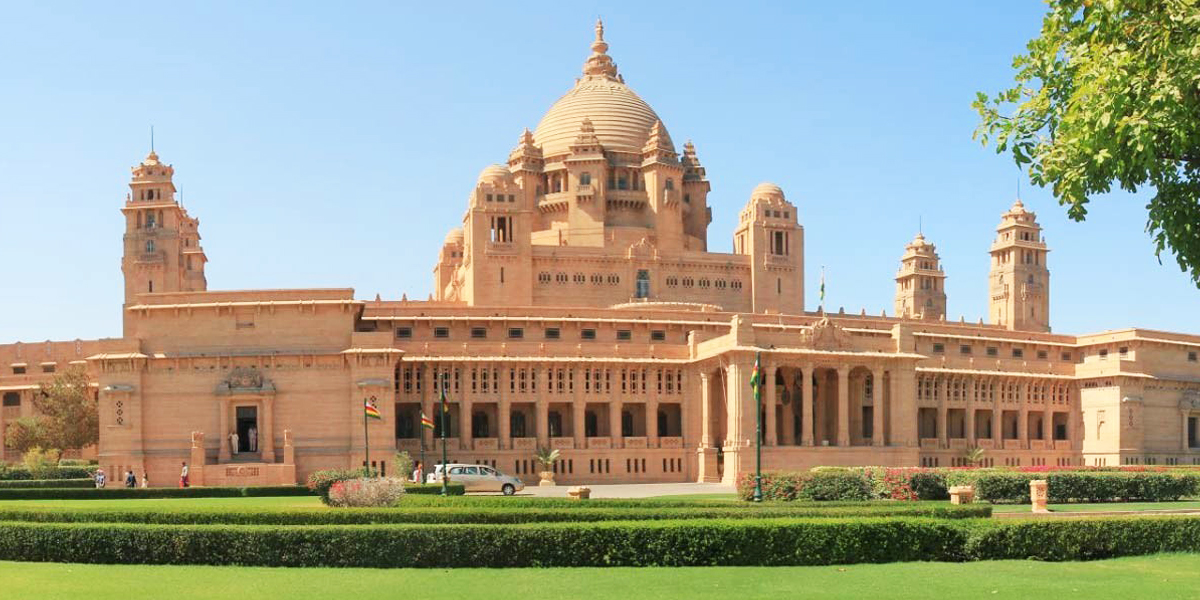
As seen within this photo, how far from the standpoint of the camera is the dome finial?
10281cm

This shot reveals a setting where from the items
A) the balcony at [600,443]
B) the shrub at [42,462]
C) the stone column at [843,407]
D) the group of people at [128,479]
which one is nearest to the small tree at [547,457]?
the balcony at [600,443]

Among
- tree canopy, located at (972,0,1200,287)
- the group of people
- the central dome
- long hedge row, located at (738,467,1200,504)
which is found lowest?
the group of people

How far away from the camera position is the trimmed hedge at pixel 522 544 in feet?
80.6

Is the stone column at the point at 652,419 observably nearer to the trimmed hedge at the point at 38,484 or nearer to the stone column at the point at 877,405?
the stone column at the point at 877,405

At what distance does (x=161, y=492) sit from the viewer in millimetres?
49531

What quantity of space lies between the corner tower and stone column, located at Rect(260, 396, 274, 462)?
34822mm

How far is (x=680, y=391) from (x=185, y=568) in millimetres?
48508

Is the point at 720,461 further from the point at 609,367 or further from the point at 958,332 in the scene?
the point at 958,332

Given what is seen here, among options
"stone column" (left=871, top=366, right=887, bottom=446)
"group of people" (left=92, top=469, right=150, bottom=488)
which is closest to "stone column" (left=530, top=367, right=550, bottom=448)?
"stone column" (left=871, top=366, right=887, bottom=446)

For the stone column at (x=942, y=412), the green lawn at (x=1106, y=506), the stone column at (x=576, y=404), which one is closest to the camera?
the green lawn at (x=1106, y=506)

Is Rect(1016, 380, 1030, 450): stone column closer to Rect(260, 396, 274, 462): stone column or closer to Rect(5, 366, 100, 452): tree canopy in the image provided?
Rect(260, 396, 274, 462): stone column

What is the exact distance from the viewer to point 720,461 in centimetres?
6831

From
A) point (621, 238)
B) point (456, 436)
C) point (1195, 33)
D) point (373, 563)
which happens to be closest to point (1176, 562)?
point (1195, 33)

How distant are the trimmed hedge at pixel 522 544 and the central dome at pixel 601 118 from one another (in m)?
69.2
